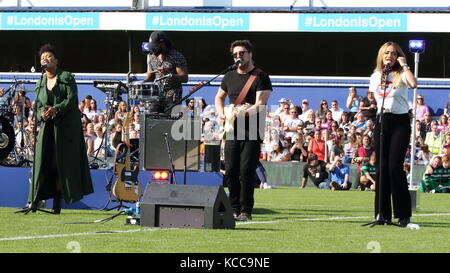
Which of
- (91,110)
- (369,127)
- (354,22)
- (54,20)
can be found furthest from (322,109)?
(54,20)

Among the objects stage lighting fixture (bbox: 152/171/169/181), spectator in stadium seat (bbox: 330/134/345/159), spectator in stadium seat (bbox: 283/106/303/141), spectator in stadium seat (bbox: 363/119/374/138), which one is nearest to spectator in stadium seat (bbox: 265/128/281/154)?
spectator in stadium seat (bbox: 283/106/303/141)

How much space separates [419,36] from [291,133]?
24.7 ft

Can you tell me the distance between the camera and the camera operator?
13.3 m

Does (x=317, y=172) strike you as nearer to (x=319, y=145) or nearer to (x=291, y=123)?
(x=319, y=145)

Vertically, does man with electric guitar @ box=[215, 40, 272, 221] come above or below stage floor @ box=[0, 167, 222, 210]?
above

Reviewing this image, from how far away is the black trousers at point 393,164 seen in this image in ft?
38.7

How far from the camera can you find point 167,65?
528 inches

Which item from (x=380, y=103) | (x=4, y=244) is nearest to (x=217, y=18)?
(x=380, y=103)

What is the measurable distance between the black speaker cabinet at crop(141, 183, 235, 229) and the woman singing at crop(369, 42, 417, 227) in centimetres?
183

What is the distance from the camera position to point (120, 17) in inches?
1283

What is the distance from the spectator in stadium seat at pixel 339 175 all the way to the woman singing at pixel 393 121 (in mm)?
11657

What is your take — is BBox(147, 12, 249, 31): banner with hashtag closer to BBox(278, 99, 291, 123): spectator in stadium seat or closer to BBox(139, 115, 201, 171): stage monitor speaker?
BBox(278, 99, 291, 123): spectator in stadium seat

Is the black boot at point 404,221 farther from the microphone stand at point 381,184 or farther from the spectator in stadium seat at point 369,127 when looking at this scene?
the spectator in stadium seat at point 369,127

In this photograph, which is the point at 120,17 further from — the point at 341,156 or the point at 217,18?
the point at 341,156
